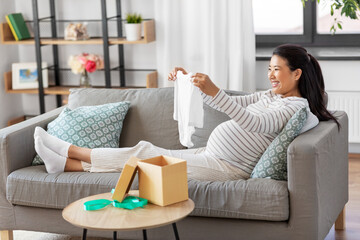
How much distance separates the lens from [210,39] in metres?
4.56

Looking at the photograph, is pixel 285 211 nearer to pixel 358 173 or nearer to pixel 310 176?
pixel 310 176

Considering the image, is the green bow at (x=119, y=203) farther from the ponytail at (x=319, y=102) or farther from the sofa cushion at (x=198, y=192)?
the ponytail at (x=319, y=102)

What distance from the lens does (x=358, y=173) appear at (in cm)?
416

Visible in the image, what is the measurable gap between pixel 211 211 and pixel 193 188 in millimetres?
121

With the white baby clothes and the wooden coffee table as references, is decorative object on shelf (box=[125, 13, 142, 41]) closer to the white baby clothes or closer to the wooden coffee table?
the white baby clothes

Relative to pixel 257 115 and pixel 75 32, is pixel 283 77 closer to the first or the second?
pixel 257 115

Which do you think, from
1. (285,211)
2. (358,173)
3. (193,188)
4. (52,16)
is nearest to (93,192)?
(193,188)

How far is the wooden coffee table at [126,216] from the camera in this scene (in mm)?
2125

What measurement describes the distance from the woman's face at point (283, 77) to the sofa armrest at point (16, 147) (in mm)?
1197

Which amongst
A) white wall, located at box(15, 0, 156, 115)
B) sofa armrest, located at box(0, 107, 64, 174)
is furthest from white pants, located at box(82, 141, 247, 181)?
white wall, located at box(15, 0, 156, 115)

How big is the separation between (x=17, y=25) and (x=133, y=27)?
37.7 inches

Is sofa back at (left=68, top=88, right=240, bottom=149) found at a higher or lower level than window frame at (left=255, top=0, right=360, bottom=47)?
lower

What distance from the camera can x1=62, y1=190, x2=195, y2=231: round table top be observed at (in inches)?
83.8

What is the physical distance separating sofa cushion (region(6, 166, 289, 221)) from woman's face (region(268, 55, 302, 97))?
46cm
